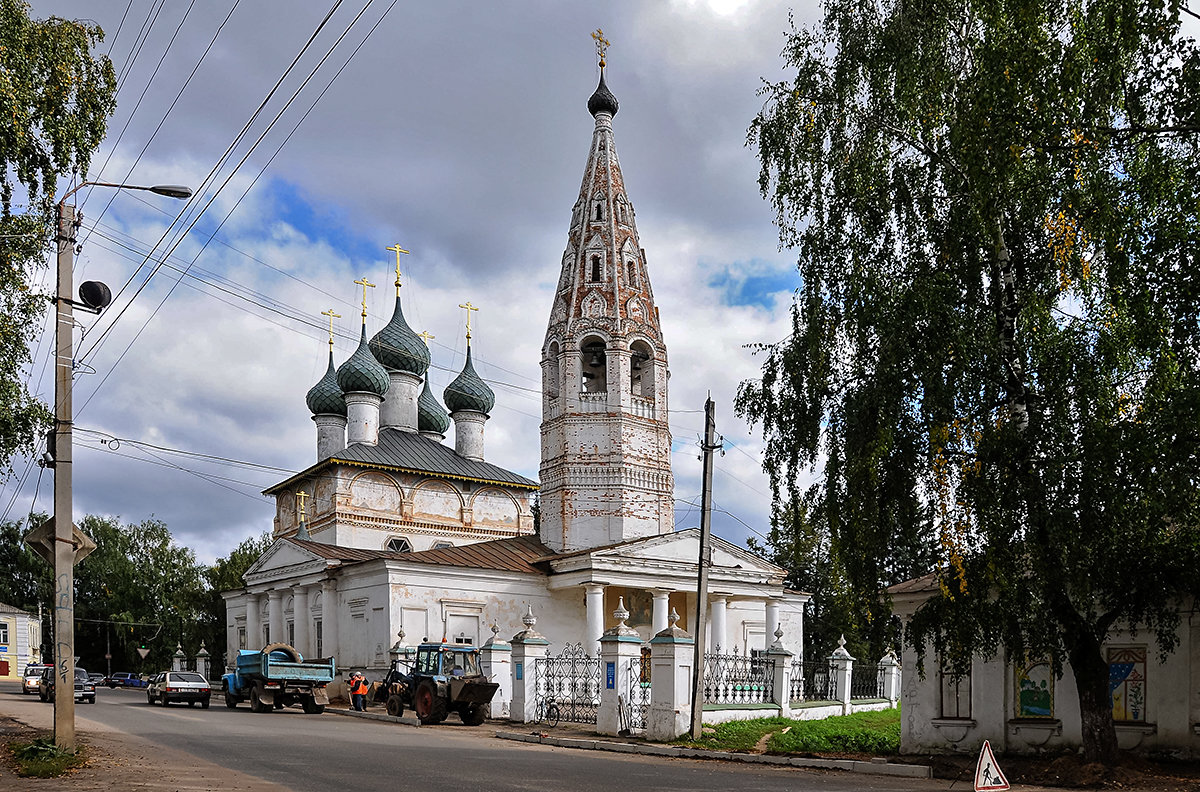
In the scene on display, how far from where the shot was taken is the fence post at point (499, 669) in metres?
26.7

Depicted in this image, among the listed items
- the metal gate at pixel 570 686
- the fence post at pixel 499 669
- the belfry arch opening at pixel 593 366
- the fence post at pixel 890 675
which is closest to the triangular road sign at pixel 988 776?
the metal gate at pixel 570 686

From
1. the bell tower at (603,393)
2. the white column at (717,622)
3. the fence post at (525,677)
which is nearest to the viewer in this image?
the fence post at (525,677)

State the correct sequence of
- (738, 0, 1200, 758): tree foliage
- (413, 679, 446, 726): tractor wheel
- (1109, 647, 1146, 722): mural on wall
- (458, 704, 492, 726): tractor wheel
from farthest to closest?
(458, 704, 492, 726): tractor wheel
(413, 679, 446, 726): tractor wheel
(1109, 647, 1146, 722): mural on wall
(738, 0, 1200, 758): tree foliage

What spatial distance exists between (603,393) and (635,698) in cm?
1768

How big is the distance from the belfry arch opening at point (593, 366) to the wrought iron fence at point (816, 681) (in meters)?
12.9

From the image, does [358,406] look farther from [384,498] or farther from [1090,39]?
[1090,39]

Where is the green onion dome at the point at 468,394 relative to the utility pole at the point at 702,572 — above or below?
above

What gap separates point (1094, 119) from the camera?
35.9 feet

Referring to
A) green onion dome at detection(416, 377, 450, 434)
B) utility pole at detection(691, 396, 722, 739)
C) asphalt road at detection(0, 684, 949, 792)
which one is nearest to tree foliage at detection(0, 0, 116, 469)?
asphalt road at detection(0, 684, 949, 792)

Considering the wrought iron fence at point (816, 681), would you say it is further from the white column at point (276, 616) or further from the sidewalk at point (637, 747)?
the white column at point (276, 616)

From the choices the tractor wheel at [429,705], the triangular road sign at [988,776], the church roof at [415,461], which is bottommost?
the tractor wheel at [429,705]

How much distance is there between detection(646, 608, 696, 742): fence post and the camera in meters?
20.0

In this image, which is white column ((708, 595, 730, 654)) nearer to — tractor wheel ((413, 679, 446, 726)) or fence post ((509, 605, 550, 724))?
fence post ((509, 605, 550, 724))

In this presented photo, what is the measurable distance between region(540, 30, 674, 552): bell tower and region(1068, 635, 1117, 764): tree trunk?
24495 millimetres
